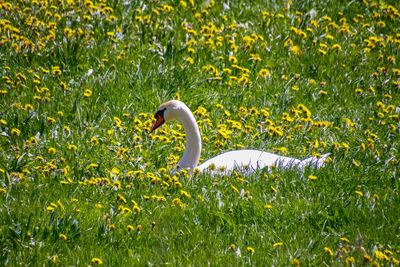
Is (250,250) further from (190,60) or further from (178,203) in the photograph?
(190,60)

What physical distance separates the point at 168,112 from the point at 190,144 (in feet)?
1.24

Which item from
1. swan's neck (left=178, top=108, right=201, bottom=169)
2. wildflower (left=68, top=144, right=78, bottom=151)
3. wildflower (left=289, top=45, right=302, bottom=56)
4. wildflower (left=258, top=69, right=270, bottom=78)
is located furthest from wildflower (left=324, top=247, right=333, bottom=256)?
wildflower (left=289, top=45, right=302, bottom=56)

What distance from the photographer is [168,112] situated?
25.3ft

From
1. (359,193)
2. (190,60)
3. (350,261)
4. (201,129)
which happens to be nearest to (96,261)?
(350,261)

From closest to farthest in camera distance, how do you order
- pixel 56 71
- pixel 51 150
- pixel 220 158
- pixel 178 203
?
pixel 178 203 < pixel 51 150 < pixel 220 158 < pixel 56 71

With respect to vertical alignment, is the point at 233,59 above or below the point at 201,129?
above

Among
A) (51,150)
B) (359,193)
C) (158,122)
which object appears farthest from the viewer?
(158,122)

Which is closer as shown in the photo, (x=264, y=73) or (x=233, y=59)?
(x=264, y=73)

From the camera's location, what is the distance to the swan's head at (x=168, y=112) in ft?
25.1

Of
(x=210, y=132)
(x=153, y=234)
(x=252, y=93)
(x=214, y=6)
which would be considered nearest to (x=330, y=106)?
(x=252, y=93)

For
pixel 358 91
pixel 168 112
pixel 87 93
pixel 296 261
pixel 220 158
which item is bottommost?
pixel 358 91

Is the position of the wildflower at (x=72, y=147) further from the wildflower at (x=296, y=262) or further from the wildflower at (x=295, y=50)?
the wildflower at (x=295, y=50)

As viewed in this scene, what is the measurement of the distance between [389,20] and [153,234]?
5.66 m

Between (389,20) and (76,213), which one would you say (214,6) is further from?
(76,213)
